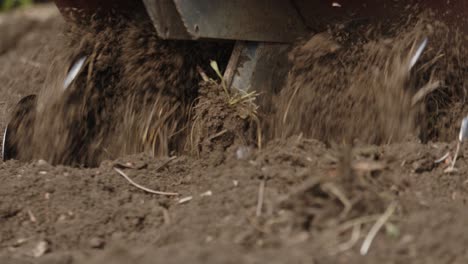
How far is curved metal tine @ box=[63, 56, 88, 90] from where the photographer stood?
3.22m

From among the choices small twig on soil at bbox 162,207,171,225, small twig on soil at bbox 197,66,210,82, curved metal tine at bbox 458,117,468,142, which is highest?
small twig on soil at bbox 197,66,210,82

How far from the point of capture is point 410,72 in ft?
10.4

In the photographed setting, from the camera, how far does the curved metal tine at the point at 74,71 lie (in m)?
3.22

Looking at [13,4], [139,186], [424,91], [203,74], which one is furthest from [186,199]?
[13,4]

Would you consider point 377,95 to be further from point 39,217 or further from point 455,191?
point 39,217

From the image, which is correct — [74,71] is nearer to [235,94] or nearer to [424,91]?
[235,94]

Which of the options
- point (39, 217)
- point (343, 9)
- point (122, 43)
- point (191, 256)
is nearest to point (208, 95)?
point (122, 43)

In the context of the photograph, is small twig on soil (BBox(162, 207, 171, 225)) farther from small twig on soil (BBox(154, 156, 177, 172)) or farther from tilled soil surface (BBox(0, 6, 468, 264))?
small twig on soil (BBox(154, 156, 177, 172))

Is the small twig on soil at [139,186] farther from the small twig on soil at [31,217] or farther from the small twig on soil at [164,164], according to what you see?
the small twig on soil at [31,217]

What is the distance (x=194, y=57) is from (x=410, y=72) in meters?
0.87

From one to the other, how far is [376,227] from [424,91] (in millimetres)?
1161

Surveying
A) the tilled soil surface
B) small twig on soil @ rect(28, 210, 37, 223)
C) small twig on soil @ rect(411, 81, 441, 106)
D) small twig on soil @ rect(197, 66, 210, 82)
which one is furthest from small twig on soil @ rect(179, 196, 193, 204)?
small twig on soil @ rect(411, 81, 441, 106)

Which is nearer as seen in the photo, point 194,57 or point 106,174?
point 106,174

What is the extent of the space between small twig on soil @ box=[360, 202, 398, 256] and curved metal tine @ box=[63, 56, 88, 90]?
150 centimetres
